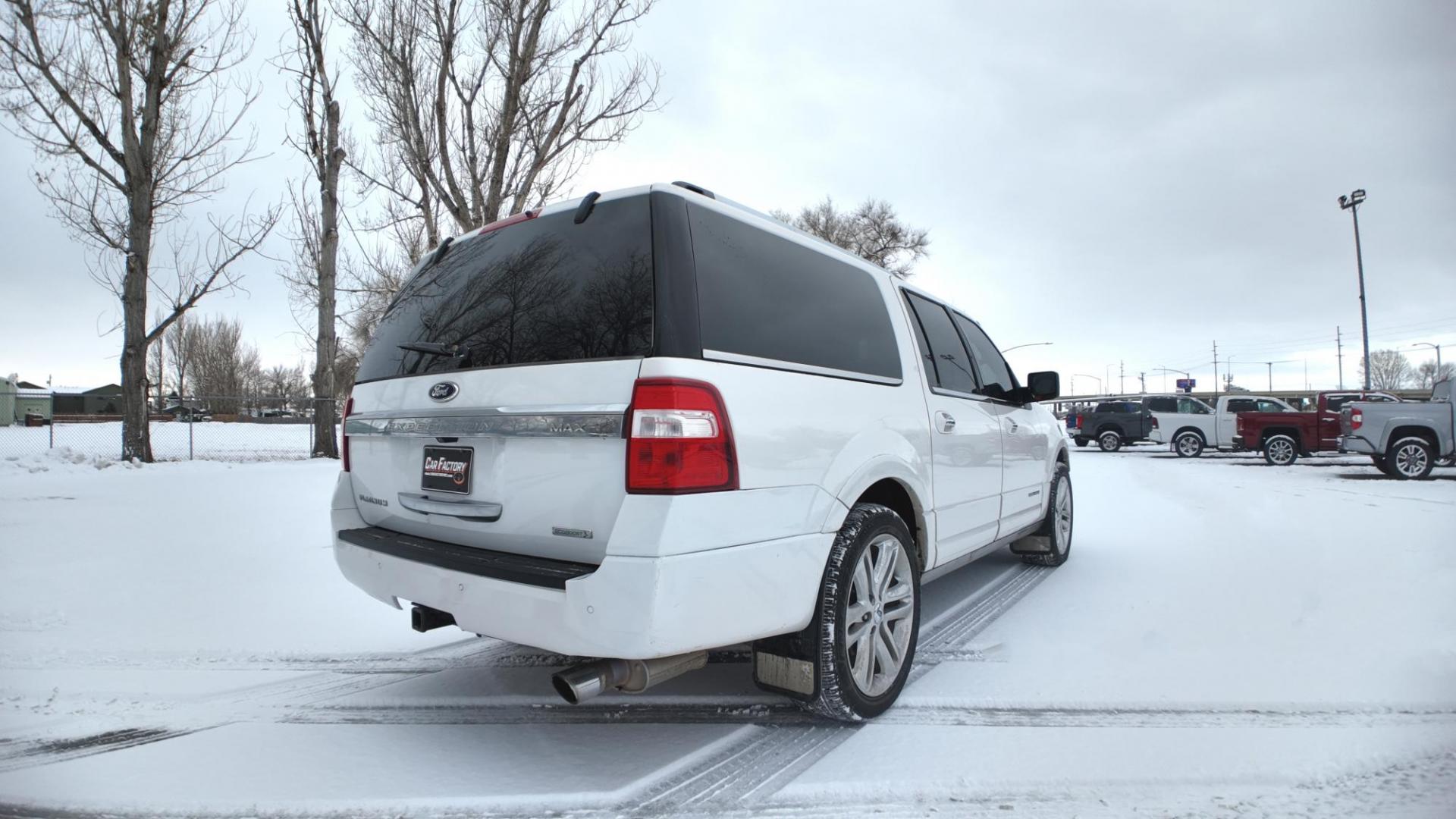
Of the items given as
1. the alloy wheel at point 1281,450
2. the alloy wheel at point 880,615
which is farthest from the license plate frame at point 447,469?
the alloy wheel at point 1281,450

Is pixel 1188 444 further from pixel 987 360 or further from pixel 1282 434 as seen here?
pixel 987 360

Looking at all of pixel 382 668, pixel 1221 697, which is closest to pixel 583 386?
pixel 382 668

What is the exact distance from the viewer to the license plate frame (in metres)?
2.31

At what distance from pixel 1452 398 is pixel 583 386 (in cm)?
1583

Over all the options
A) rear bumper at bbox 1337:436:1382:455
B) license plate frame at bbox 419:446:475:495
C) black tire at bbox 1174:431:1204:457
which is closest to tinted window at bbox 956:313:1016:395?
license plate frame at bbox 419:446:475:495

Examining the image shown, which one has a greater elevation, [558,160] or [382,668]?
[558,160]

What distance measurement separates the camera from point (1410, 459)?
12000 mm

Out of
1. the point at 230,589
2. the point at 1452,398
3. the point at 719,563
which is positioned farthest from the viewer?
the point at 1452,398

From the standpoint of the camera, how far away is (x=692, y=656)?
221cm

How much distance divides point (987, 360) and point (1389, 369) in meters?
109

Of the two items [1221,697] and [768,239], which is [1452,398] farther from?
[768,239]

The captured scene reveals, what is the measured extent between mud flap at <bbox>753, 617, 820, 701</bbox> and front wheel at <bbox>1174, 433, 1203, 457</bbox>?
2140 centimetres

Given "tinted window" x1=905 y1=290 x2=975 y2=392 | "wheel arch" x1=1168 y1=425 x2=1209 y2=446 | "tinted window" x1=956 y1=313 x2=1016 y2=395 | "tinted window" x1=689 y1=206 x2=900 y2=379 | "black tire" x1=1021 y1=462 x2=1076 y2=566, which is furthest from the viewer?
"wheel arch" x1=1168 y1=425 x2=1209 y2=446

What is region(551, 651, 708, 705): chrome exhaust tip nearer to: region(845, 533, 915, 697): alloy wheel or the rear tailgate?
the rear tailgate
